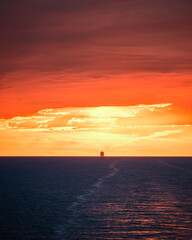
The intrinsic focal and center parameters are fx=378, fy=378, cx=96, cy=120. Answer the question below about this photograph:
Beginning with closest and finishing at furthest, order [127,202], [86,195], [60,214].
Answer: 1. [60,214]
2. [127,202]
3. [86,195]

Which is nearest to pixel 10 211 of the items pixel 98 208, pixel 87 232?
pixel 98 208

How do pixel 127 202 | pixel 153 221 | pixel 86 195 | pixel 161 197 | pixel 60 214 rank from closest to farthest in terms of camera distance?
pixel 153 221, pixel 60 214, pixel 127 202, pixel 161 197, pixel 86 195

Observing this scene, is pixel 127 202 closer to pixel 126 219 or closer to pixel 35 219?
pixel 126 219

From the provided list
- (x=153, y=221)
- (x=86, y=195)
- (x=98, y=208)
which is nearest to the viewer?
(x=153, y=221)

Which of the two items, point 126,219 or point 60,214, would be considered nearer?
point 126,219

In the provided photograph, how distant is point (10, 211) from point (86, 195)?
1143 inches

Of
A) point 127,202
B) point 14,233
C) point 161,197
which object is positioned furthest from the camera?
point 161,197

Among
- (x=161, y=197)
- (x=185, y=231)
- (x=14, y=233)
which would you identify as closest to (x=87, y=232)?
(x=14, y=233)

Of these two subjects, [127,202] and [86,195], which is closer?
[127,202]

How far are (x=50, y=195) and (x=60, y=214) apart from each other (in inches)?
1087

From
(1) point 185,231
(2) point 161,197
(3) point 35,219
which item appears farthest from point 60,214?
(2) point 161,197

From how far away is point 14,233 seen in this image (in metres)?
52.7

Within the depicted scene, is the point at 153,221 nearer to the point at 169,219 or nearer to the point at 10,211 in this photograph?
the point at 169,219

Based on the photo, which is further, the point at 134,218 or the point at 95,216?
the point at 95,216
